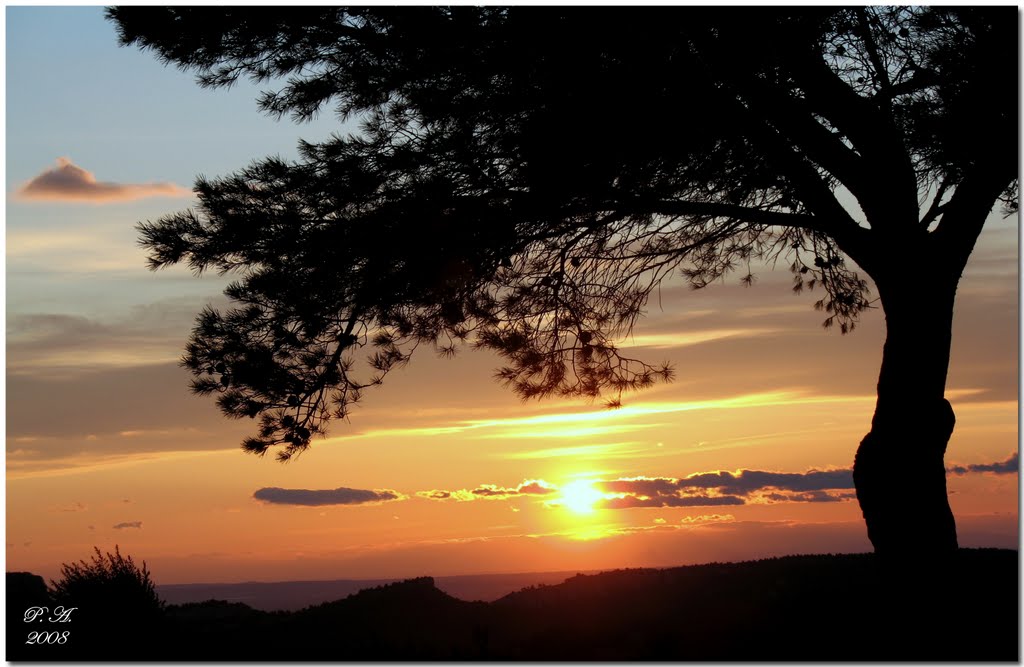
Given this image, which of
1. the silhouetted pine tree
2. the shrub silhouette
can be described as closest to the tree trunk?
the silhouetted pine tree

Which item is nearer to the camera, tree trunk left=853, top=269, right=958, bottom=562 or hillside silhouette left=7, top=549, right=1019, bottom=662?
hillside silhouette left=7, top=549, right=1019, bottom=662

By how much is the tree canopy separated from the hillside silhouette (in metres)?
1.96

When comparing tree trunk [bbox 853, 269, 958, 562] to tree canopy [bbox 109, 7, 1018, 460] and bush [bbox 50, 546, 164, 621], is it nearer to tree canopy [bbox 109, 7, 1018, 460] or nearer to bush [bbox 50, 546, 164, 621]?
tree canopy [bbox 109, 7, 1018, 460]

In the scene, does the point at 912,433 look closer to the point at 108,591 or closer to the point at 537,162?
the point at 537,162

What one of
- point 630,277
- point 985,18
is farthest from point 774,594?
point 985,18

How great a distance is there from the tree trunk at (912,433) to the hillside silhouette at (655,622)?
0.34m

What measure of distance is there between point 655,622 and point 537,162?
13.1 feet

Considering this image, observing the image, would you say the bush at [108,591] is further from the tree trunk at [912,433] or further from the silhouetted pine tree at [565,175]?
the tree trunk at [912,433]

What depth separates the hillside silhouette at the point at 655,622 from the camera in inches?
301

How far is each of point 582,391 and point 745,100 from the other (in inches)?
118

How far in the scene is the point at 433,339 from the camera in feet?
30.1

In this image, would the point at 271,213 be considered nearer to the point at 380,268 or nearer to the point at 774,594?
the point at 380,268

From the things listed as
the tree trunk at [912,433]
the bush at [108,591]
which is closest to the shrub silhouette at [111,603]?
the bush at [108,591]

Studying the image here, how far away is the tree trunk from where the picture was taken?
26.8 feet
